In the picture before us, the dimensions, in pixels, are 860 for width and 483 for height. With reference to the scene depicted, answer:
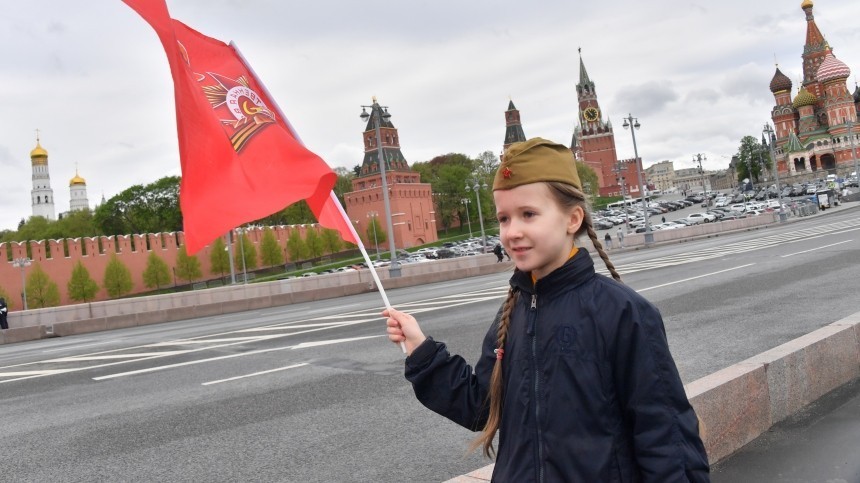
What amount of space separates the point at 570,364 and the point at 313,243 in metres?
81.0

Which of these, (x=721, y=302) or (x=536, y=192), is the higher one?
(x=536, y=192)

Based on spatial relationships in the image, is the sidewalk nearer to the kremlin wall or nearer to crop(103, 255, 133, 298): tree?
the kremlin wall

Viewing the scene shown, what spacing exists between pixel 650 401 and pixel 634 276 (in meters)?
18.8

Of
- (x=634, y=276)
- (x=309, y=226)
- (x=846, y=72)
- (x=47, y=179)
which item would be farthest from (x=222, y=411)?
(x=47, y=179)

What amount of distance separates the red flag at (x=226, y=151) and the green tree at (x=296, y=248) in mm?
77340

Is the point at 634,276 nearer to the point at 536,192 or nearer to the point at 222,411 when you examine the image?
the point at 222,411

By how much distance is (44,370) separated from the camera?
11.7 meters

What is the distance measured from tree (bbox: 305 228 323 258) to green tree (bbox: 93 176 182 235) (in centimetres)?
1903

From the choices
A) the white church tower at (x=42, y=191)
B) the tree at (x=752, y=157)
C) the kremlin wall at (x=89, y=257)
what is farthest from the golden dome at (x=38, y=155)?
the tree at (x=752, y=157)

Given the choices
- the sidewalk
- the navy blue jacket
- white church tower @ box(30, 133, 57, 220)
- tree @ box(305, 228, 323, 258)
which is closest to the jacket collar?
the navy blue jacket

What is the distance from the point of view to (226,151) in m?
3.16

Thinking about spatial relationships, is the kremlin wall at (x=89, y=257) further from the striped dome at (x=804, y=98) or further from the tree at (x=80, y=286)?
the striped dome at (x=804, y=98)

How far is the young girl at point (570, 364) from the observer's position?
2.07m

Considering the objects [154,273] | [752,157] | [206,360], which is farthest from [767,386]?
[752,157]
